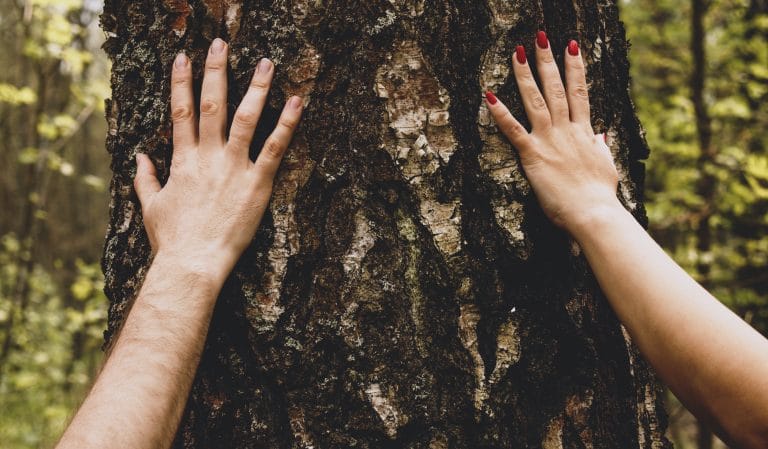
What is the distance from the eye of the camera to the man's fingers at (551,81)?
1252 millimetres

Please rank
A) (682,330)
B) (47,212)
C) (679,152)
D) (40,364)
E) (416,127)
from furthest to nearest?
(47,212) → (40,364) → (679,152) → (416,127) → (682,330)

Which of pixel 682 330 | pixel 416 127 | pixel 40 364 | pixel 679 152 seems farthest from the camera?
pixel 40 364

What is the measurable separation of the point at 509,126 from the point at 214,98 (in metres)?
0.73

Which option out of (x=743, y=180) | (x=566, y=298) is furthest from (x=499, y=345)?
(x=743, y=180)

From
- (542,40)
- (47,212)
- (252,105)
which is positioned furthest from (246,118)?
(47,212)

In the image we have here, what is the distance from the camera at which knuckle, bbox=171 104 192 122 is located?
127cm

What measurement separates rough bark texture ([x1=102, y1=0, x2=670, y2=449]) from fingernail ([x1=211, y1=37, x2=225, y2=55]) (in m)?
0.03

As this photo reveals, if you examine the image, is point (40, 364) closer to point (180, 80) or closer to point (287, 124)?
point (180, 80)

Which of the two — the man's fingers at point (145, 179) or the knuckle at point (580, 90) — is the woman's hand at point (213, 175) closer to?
the man's fingers at point (145, 179)

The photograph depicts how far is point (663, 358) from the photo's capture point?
106 centimetres

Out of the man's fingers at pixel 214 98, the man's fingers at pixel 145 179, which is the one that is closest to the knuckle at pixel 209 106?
the man's fingers at pixel 214 98

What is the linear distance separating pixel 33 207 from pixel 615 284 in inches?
268

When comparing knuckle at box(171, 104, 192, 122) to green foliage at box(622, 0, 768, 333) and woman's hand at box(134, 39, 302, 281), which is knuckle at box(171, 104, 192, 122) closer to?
woman's hand at box(134, 39, 302, 281)

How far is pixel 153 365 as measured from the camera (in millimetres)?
1118
